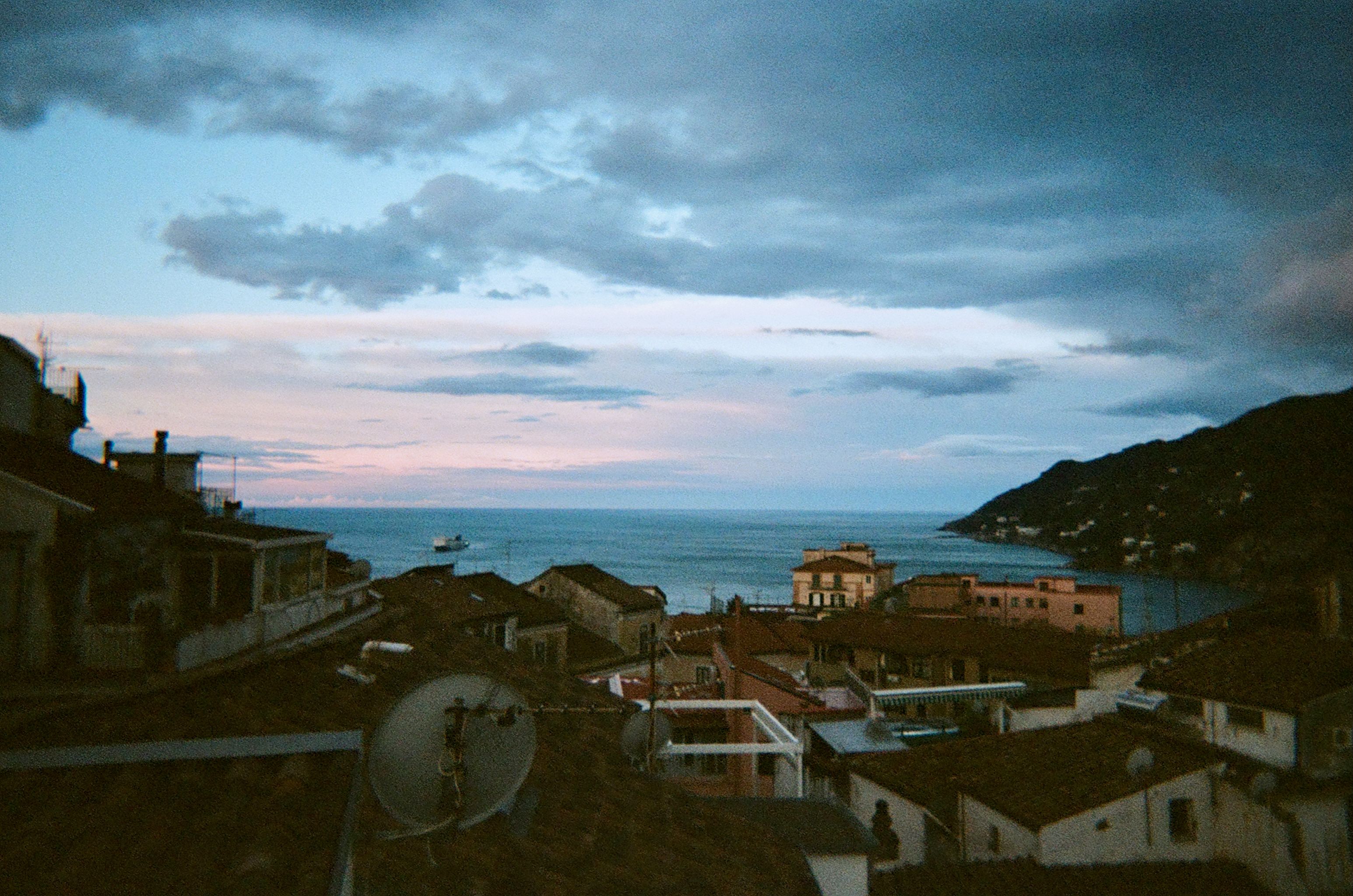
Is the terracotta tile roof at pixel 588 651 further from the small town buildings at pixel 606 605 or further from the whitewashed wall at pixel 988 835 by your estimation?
the whitewashed wall at pixel 988 835

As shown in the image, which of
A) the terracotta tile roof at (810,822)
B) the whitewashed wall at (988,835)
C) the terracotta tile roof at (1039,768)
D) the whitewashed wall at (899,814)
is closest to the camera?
the terracotta tile roof at (810,822)

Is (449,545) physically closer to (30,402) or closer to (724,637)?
(724,637)

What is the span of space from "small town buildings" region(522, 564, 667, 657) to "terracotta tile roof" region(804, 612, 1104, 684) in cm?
1138

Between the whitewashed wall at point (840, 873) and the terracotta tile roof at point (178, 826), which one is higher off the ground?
the terracotta tile roof at point (178, 826)

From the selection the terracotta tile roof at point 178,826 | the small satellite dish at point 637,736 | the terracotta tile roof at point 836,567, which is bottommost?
the terracotta tile roof at point 836,567

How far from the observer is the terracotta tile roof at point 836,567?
91125mm

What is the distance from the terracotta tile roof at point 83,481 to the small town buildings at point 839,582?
8006 centimetres

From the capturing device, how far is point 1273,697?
63.2ft

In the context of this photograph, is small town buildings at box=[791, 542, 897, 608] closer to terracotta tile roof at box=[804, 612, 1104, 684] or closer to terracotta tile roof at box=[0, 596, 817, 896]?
terracotta tile roof at box=[804, 612, 1104, 684]

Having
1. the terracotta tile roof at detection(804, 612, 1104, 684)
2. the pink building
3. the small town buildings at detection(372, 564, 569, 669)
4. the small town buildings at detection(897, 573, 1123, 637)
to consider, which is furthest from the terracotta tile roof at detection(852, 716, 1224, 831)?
the pink building

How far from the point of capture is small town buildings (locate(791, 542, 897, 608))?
294 ft

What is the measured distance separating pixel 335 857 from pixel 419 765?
1077 millimetres

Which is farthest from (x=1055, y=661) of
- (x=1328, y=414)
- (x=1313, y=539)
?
(x=1328, y=414)

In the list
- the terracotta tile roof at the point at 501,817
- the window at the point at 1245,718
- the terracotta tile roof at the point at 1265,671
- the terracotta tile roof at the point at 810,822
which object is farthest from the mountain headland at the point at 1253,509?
the terracotta tile roof at the point at 501,817
